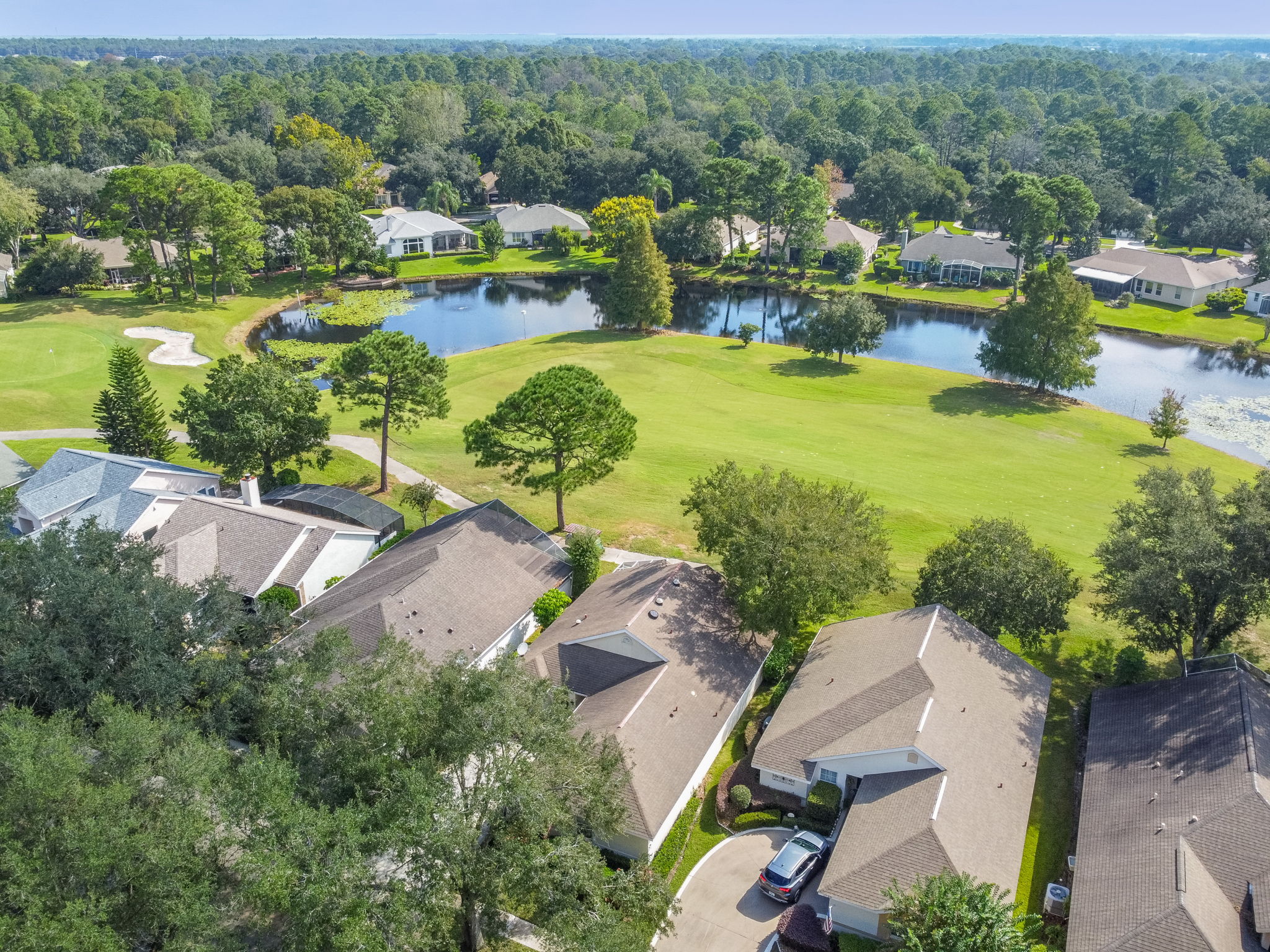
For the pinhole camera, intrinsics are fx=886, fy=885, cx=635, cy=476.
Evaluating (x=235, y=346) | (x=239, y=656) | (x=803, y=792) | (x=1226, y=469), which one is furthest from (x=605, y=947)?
(x=235, y=346)

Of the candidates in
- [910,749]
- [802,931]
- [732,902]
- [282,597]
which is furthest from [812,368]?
[802,931]

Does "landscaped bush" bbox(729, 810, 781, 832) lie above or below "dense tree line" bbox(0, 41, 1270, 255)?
below

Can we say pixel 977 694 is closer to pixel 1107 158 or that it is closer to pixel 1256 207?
pixel 1256 207

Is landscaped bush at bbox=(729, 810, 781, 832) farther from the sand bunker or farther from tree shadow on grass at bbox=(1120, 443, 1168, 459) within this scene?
the sand bunker

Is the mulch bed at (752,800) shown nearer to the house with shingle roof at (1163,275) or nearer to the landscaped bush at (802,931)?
the landscaped bush at (802,931)

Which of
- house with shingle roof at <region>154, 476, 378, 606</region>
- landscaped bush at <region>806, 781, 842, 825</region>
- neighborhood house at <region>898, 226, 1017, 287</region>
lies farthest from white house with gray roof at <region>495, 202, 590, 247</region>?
landscaped bush at <region>806, 781, 842, 825</region>
